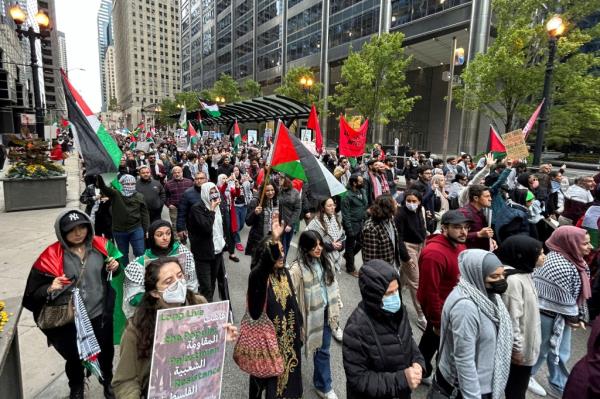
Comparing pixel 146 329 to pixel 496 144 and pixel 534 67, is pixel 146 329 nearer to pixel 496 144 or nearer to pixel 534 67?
pixel 496 144

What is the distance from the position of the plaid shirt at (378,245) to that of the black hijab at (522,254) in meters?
1.73

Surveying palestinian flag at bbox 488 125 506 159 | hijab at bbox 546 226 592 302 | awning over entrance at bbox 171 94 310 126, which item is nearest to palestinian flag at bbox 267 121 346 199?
hijab at bbox 546 226 592 302

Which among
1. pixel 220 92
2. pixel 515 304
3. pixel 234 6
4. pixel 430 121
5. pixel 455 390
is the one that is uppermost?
pixel 234 6

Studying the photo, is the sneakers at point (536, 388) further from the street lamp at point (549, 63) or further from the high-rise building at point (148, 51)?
the high-rise building at point (148, 51)

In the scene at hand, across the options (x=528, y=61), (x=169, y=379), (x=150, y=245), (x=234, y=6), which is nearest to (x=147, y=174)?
(x=150, y=245)

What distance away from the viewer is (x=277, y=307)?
286cm

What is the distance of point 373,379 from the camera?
7.36 feet

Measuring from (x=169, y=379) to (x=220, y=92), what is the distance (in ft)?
188

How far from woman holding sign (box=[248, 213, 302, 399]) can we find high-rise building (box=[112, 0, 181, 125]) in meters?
146

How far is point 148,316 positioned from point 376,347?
1.47 meters

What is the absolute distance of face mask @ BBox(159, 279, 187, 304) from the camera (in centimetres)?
232

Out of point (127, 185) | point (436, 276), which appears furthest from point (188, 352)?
point (127, 185)

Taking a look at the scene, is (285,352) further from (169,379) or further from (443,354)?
(443,354)

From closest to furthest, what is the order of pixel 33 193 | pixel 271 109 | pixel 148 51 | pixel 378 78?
pixel 33 193 → pixel 271 109 → pixel 378 78 → pixel 148 51
